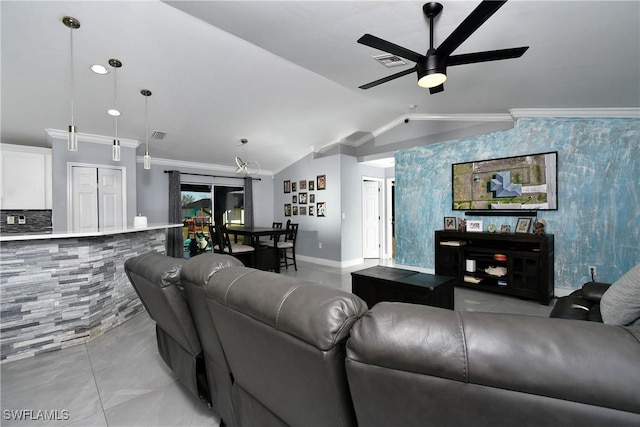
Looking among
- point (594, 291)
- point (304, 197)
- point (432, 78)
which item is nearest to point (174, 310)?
point (432, 78)

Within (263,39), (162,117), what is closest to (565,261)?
(263,39)

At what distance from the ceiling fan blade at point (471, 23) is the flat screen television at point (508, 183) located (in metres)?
2.80

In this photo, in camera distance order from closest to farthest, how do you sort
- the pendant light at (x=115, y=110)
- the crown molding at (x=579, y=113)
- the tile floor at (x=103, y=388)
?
the tile floor at (x=103, y=388), the pendant light at (x=115, y=110), the crown molding at (x=579, y=113)

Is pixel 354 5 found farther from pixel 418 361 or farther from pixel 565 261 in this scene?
pixel 565 261

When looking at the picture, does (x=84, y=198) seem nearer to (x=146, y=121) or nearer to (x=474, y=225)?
(x=146, y=121)

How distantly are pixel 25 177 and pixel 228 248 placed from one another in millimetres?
3308

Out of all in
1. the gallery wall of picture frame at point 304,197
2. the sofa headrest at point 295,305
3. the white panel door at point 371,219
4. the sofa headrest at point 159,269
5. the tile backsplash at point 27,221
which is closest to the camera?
the sofa headrest at point 295,305

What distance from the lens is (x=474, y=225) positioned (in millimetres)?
4406

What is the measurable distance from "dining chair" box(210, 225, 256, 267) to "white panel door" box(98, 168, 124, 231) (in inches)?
63.3

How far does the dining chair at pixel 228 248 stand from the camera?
4.75 m

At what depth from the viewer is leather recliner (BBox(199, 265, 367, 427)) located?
2.47ft

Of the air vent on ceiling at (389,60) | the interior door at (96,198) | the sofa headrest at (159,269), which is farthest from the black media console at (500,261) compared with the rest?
the interior door at (96,198)

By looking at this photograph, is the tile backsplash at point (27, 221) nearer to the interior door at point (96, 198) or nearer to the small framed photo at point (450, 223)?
the interior door at point (96, 198)

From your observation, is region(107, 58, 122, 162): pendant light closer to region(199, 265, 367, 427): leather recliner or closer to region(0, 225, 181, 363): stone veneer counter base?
region(0, 225, 181, 363): stone veneer counter base
